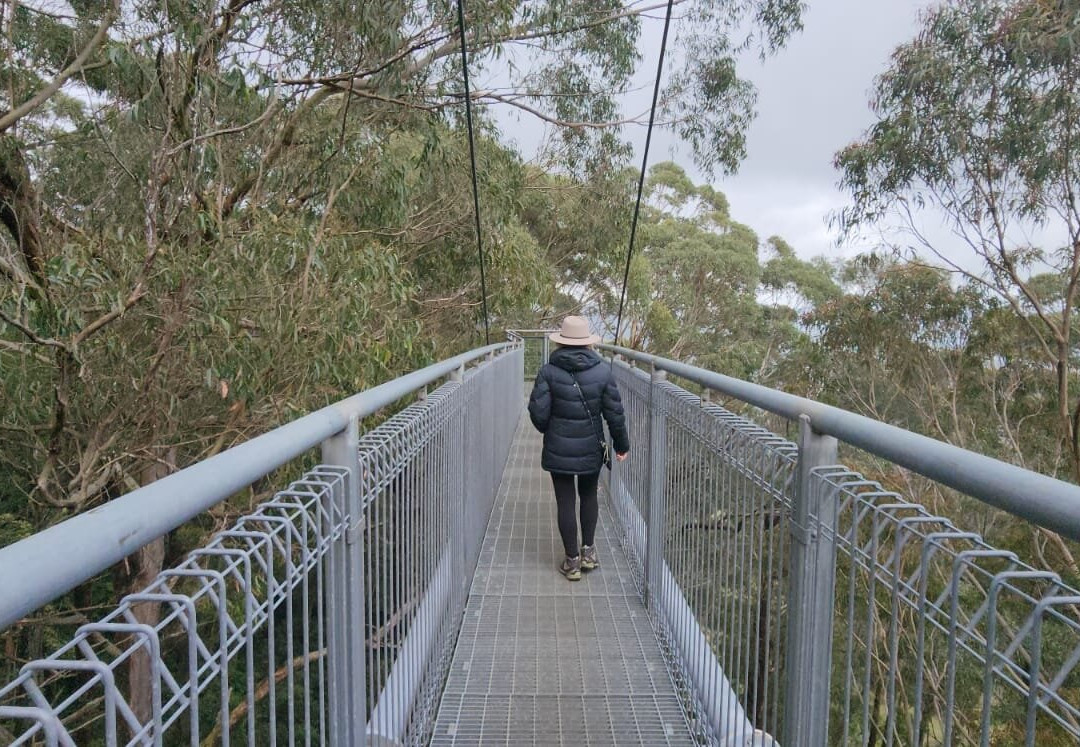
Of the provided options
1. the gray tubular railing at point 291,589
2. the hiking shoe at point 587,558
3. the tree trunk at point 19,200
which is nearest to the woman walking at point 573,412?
the hiking shoe at point 587,558

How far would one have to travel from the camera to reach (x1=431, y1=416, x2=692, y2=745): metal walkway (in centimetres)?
294

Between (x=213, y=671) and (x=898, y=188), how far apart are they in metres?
11.8

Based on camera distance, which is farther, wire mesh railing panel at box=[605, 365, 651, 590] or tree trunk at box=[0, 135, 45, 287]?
tree trunk at box=[0, 135, 45, 287]

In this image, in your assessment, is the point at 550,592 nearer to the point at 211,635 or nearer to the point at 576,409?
the point at 576,409

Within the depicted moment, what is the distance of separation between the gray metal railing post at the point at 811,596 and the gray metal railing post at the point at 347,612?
966mm

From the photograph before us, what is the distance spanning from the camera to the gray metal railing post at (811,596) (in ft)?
5.47

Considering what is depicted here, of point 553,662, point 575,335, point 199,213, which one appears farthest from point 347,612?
point 199,213

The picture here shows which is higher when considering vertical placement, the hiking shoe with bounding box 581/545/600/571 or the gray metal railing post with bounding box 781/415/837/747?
the gray metal railing post with bounding box 781/415/837/747

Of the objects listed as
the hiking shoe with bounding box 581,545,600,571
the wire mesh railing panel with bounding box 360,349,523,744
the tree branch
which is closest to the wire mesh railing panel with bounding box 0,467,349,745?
the wire mesh railing panel with bounding box 360,349,523,744

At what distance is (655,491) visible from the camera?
146 inches

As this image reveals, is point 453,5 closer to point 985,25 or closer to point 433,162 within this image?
point 433,162

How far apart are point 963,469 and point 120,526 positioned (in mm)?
1046

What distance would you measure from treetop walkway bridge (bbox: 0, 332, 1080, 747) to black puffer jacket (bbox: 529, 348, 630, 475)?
17 centimetres

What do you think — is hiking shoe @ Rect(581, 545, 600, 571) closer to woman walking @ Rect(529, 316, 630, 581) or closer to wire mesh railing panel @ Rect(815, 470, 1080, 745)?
woman walking @ Rect(529, 316, 630, 581)
